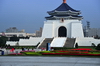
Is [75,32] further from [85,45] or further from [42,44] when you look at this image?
[42,44]

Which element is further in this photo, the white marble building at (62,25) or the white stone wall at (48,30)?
the white stone wall at (48,30)

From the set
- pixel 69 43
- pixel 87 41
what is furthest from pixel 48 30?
pixel 69 43

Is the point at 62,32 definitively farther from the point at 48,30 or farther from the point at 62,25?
the point at 48,30

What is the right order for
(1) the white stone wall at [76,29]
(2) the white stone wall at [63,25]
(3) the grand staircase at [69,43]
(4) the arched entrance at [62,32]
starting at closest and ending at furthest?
(3) the grand staircase at [69,43] < (1) the white stone wall at [76,29] < (2) the white stone wall at [63,25] < (4) the arched entrance at [62,32]

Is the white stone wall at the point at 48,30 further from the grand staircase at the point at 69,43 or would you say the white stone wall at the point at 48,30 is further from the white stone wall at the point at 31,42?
the grand staircase at the point at 69,43

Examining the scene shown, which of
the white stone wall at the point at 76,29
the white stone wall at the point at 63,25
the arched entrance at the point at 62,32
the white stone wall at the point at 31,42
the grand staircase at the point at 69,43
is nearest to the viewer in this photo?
the grand staircase at the point at 69,43

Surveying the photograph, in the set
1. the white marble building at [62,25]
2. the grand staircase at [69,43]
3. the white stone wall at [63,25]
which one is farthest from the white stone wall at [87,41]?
the white stone wall at [63,25]

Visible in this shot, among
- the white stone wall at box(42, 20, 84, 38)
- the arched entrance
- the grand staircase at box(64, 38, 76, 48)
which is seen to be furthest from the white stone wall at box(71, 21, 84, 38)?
the grand staircase at box(64, 38, 76, 48)

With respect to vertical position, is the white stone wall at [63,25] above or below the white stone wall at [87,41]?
above

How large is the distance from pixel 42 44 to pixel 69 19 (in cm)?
846

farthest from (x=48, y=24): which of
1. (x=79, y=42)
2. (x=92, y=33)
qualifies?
(x=92, y=33)

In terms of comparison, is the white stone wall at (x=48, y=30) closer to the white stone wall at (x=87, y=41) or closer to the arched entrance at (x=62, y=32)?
the arched entrance at (x=62, y=32)

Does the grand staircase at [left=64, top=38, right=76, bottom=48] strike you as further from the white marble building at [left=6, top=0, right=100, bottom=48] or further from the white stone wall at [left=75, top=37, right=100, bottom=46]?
the white marble building at [left=6, top=0, right=100, bottom=48]

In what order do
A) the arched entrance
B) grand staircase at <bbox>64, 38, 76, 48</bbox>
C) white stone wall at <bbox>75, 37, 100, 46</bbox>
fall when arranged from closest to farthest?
grand staircase at <bbox>64, 38, 76, 48</bbox>, white stone wall at <bbox>75, 37, 100, 46</bbox>, the arched entrance
